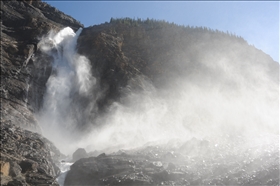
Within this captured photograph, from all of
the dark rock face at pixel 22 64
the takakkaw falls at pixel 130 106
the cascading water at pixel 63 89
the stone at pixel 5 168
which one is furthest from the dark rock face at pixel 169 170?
the cascading water at pixel 63 89

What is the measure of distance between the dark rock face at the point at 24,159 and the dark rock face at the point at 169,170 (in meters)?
2.71

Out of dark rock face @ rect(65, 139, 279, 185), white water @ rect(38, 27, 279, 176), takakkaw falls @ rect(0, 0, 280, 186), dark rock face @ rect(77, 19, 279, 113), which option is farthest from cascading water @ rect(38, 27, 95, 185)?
dark rock face @ rect(65, 139, 279, 185)

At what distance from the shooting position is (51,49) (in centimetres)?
4597

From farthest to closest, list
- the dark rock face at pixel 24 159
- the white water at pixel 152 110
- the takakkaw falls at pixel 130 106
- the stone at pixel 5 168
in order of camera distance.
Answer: the white water at pixel 152 110
the takakkaw falls at pixel 130 106
the dark rock face at pixel 24 159
the stone at pixel 5 168

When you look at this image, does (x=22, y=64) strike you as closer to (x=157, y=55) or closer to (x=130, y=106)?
(x=130, y=106)

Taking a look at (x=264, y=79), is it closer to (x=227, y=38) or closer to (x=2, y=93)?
(x=227, y=38)

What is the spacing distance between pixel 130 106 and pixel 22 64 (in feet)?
51.4

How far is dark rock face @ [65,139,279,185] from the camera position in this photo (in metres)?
21.8

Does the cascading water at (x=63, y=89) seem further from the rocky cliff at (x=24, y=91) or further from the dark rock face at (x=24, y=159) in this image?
the dark rock face at (x=24, y=159)

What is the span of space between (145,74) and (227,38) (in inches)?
1271

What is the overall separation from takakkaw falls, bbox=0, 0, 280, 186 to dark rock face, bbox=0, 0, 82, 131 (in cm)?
16

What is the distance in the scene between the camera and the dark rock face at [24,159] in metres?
17.2

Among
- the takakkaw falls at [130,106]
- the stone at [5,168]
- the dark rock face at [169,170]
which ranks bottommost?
the stone at [5,168]

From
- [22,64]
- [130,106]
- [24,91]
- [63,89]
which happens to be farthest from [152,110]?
[22,64]
